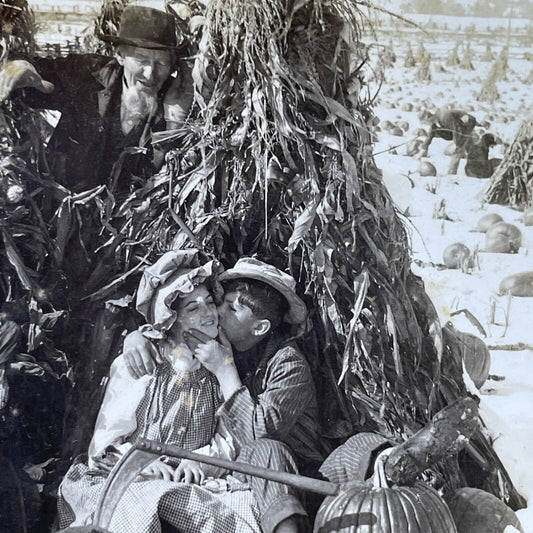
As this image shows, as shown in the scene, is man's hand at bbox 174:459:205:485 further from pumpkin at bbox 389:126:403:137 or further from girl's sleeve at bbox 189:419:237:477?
pumpkin at bbox 389:126:403:137

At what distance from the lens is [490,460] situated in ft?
10.2

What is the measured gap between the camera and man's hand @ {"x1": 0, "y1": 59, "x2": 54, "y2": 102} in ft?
10.2

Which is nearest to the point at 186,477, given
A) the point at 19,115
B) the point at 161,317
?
the point at 161,317

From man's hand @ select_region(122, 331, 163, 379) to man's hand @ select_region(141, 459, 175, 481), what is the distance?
286 millimetres

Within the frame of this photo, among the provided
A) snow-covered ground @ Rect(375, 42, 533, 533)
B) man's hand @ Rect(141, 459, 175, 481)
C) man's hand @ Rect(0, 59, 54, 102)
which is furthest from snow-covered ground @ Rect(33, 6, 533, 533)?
man's hand @ Rect(141, 459, 175, 481)

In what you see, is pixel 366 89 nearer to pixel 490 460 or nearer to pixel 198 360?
pixel 198 360

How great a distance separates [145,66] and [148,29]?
4.7 inches

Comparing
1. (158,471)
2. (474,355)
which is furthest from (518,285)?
(158,471)

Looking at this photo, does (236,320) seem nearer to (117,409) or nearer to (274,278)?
(274,278)

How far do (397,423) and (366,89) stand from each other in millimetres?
1088

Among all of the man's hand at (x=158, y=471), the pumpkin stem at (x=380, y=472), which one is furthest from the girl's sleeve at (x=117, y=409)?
the pumpkin stem at (x=380, y=472)

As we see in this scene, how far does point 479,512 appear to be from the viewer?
2.94 meters

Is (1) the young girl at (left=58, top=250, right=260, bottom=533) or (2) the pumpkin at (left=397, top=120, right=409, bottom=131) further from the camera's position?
(2) the pumpkin at (left=397, top=120, right=409, bottom=131)

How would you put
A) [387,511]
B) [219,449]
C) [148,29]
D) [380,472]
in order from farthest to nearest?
[148,29]
[219,449]
[380,472]
[387,511]
